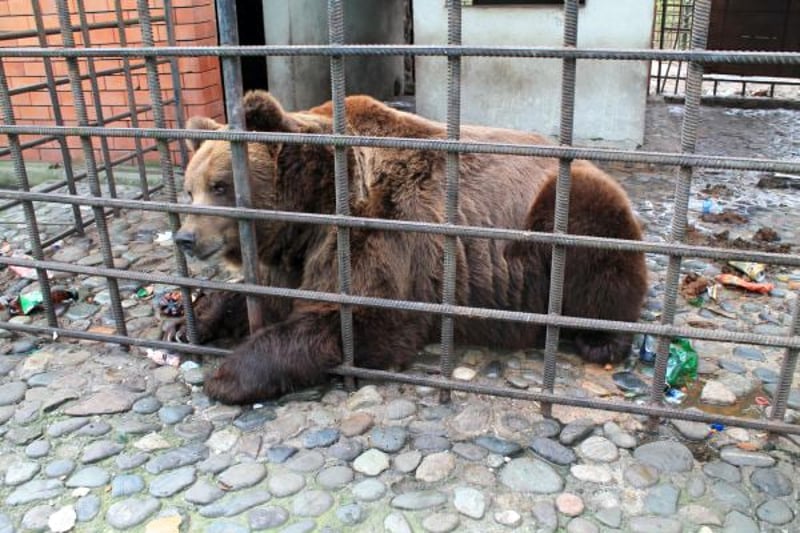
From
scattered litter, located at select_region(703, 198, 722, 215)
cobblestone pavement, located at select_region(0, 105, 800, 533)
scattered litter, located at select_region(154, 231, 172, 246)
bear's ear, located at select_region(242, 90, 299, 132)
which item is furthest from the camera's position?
scattered litter, located at select_region(703, 198, 722, 215)

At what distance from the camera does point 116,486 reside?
296 cm

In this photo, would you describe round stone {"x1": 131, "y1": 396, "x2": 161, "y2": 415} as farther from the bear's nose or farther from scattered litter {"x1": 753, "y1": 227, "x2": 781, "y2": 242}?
scattered litter {"x1": 753, "y1": 227, "x2": 781, "y2": 242}

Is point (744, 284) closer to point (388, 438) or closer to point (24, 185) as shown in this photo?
point (388, 438)

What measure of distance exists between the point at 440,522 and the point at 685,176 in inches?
64.5

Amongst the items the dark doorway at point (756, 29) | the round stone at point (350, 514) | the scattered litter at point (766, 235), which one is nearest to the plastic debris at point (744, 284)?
the scattered litter at point (766, 235)

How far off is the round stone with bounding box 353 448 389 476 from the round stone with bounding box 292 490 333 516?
209mm

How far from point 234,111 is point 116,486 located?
1.68m

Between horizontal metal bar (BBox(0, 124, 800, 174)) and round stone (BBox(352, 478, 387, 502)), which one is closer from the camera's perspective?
horizontal metal bar (BBox(0, 124, 800, 174))

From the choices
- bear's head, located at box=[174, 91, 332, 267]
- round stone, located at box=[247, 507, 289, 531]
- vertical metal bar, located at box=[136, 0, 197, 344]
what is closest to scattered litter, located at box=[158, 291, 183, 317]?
vertical metal bar, located at box=[136, 0, 197, 344]

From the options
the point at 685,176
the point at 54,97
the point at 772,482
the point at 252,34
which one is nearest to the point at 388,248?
the point at 685,176

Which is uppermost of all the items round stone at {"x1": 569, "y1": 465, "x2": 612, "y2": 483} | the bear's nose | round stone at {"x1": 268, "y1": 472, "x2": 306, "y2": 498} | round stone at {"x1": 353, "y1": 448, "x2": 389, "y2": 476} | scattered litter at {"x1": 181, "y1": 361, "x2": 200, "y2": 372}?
the bear's nose

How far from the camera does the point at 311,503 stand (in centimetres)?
285

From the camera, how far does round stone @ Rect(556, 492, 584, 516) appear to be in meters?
2.79

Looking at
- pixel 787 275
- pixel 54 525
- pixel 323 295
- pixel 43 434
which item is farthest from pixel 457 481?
pixel 787 275
